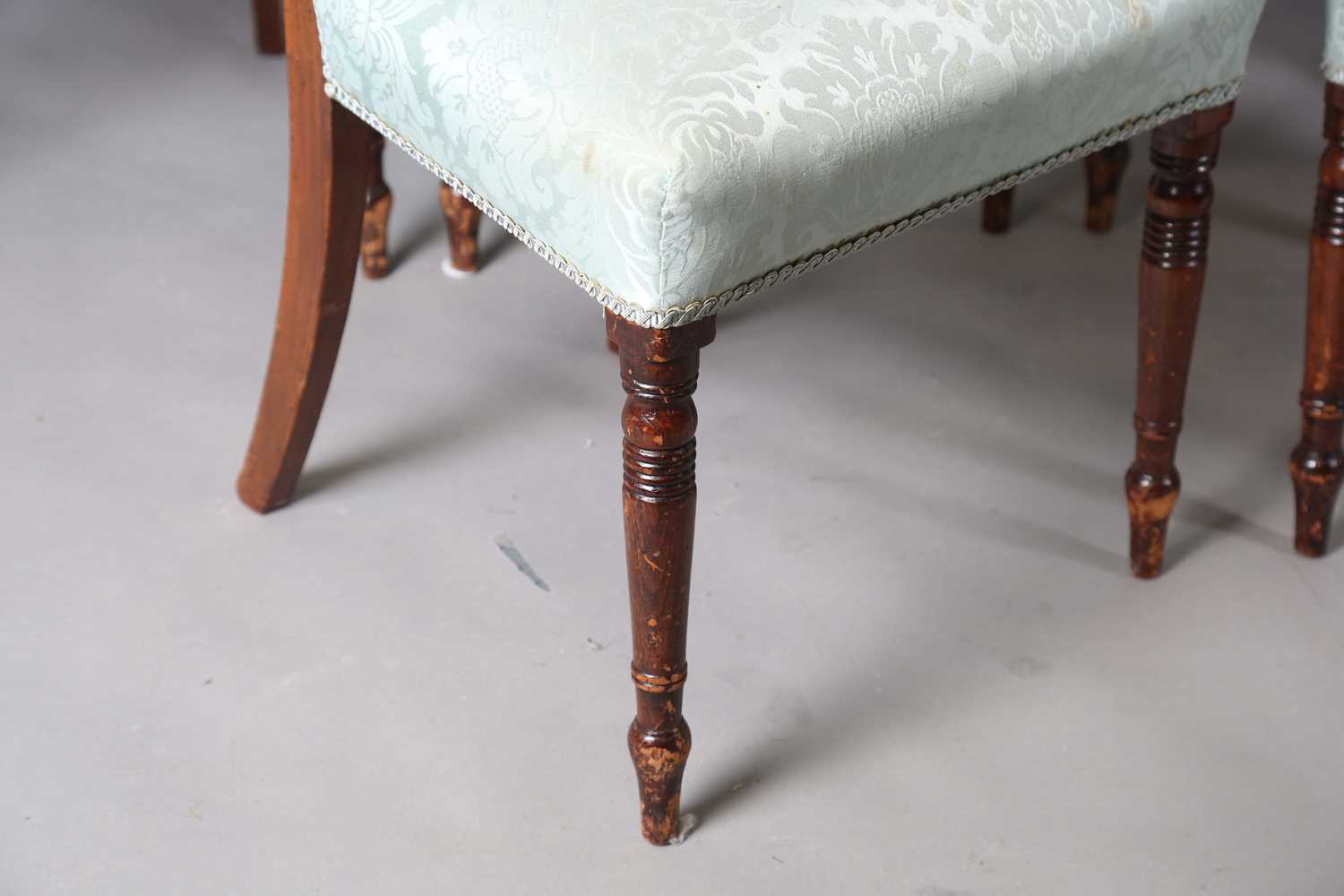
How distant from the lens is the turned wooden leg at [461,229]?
157cm

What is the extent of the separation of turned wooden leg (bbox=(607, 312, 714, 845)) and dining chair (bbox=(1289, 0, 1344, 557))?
565mm

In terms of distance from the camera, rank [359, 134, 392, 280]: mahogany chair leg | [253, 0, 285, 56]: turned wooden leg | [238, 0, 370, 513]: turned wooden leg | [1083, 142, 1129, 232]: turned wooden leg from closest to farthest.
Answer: [238, 0, 370, 513]: turned wooden leg
[359, 134, 392, 280]: mahogany chair leg
[1083, 142, 1129, 232]: turned wooden leg
[253, 0, 285, 56]: turned wooden leg

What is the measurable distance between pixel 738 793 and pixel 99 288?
91cm

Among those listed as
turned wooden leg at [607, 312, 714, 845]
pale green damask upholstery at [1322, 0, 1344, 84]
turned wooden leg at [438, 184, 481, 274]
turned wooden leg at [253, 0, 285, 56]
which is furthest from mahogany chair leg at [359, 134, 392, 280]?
pale green damask upholstery at [1322, 0, 1344, 84]

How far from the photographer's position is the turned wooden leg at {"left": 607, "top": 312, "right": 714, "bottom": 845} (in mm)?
848

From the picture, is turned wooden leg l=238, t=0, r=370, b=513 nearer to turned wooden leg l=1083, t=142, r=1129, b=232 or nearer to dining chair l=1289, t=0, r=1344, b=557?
dining chair l=1289, t=0, r=1344, b=557

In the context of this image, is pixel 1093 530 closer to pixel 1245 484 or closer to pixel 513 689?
pixel 1245 484

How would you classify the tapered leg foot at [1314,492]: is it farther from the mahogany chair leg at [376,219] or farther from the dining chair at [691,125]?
the mahogany chair leg at [376,219]

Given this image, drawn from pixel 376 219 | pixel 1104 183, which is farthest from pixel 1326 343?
pixel 376 219

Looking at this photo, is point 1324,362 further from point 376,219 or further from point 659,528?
point 376,219

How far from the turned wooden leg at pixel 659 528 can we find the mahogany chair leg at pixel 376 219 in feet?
2.39

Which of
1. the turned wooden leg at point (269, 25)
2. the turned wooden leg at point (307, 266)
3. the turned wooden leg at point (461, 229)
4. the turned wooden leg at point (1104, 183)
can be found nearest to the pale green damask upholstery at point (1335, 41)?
the turned wooden leg at point (1104, 183)

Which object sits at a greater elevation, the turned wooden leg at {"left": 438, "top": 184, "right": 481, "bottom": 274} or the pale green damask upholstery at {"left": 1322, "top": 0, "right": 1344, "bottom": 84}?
the pale green damask upholstery at {"left": 1322, "top": 0, "right": 1344, "bottom": 84}

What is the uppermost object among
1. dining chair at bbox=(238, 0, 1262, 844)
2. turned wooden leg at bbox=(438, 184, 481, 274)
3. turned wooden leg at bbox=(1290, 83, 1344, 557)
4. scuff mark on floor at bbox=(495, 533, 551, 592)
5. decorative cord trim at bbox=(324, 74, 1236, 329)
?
dining chair at bbox=(238, 0, 1262, 844)
